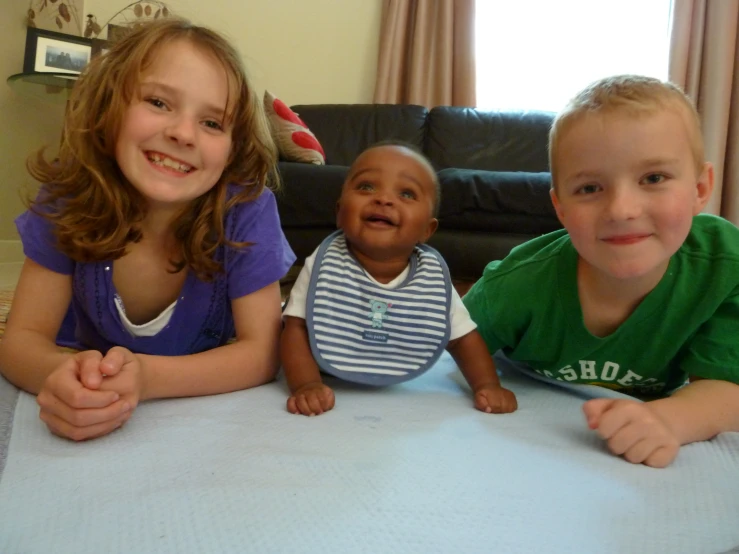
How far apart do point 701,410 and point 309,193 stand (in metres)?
1.80

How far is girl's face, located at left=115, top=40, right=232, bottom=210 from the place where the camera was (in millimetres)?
820

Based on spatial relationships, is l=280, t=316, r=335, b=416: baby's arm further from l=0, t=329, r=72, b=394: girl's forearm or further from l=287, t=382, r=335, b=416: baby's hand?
l=0, t=329, r=72, b=394: girl's forearm

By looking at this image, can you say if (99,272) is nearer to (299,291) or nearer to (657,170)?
(299,291)

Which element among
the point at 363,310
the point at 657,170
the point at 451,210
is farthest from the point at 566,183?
the point at 451,210

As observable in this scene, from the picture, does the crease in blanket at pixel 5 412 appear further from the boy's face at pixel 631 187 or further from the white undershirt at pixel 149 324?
the boy's face at pixel 631 187

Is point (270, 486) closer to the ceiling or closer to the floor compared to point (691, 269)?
closer to the floor

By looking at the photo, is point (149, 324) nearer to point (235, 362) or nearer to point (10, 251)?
point (235, 362)

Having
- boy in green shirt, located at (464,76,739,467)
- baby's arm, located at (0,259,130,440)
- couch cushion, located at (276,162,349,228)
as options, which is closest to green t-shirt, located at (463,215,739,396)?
boy in green shirt, located at (464,76,739,467)

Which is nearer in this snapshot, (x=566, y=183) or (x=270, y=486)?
(x=270, y=486)

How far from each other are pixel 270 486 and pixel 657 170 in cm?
59

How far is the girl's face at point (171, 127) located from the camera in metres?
0.82

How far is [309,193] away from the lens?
2352 mm

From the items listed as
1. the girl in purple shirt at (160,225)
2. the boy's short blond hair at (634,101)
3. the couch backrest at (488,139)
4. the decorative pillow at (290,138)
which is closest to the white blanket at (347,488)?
the girl in purple shirt at (160,225)

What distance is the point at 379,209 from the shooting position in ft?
3.18
